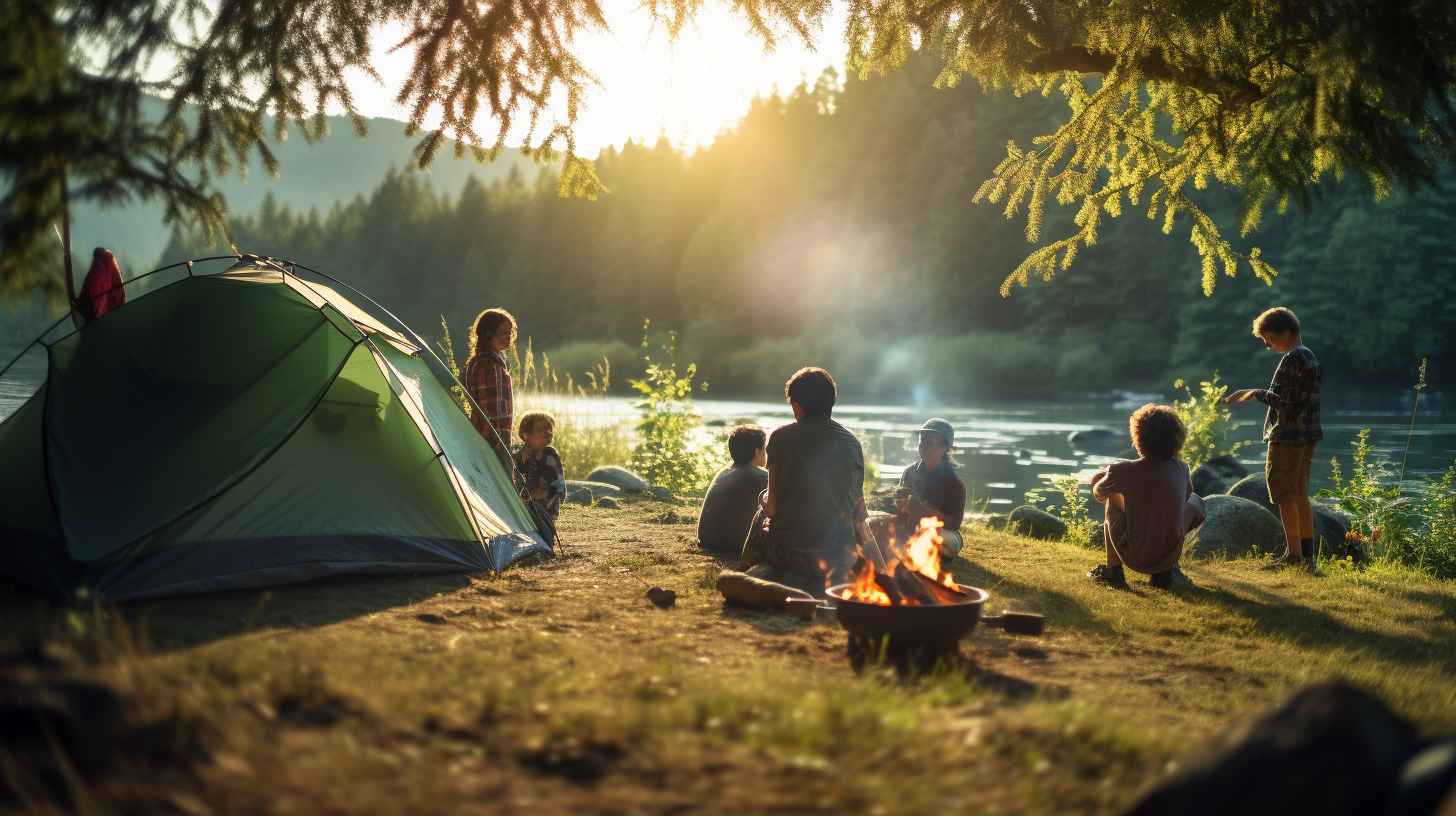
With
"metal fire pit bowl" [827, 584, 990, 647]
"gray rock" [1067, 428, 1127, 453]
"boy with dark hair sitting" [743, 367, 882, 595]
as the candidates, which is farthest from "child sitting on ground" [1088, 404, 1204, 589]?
"gray rock" [1067, 428, 1127, 453]

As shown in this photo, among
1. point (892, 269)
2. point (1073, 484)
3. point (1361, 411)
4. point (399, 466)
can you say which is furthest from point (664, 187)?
point (399, 466)

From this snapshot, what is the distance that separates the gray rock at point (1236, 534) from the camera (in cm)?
935

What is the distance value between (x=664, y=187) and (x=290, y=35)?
228ft

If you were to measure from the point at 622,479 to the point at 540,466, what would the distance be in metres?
3.56

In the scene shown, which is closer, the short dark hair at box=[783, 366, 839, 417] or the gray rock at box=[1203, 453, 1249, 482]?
the short dark hair at box=[783, 366, 839, 417]

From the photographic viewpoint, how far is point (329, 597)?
232 inches

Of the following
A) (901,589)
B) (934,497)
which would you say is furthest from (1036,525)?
(901,589)

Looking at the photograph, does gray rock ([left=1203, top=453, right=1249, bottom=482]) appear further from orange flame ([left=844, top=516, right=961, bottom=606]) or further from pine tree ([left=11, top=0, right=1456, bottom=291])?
orange flame ([left=844, top=516, right=961, bottom=606])

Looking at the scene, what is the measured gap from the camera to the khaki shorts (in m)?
7.98

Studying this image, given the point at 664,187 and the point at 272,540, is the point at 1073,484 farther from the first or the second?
the point at 664,187

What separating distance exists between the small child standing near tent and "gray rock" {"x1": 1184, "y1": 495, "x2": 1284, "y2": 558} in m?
5.21

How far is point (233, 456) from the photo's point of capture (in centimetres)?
619

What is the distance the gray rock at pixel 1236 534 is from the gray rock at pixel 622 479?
5.34 metres

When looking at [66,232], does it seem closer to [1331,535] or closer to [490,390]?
[490,390]
